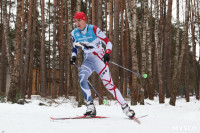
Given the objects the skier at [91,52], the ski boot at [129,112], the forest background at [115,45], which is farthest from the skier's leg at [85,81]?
the forest background at [115,45]

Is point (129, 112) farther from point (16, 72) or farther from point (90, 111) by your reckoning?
point (16, 72)

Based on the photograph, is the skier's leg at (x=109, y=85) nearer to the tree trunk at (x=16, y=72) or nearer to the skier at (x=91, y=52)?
the skier at (x=91, y=52)

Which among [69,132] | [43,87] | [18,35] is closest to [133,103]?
[18,35]

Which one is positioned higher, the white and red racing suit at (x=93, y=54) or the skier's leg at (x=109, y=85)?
the white and red racing suit at (x=93, y=54)

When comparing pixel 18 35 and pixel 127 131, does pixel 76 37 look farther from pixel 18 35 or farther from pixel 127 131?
pixel 18 35

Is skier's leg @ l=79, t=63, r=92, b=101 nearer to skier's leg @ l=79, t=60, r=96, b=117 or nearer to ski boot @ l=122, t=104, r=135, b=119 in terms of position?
skier's leg @ l=79, t=60, r=96, b=117

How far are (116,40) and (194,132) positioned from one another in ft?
33.2

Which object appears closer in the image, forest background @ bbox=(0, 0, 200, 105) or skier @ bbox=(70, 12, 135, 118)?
skier @ bbox=(70, 12, 135, 118)

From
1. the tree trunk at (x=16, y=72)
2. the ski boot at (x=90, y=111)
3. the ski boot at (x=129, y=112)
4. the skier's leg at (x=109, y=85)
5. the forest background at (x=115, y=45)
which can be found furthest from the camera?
the forest background at (x=115, y=45)

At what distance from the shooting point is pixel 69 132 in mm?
3129

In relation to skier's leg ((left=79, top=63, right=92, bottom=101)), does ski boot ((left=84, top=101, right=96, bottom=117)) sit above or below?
below

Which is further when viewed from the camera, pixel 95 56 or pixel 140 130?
pixel 95 56

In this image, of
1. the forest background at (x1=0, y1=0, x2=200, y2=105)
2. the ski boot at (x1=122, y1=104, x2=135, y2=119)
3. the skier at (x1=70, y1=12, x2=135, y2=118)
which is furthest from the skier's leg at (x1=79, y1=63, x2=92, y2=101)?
the forest background at (x1=0, y1=0, x2=200, y2=105)

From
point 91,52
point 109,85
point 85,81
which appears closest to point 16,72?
point 85,81
